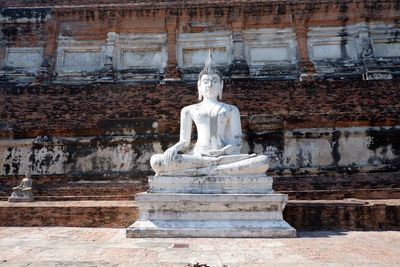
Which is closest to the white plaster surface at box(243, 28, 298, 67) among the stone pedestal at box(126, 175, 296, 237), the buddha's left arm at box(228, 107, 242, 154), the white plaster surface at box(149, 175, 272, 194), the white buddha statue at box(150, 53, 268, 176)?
the white buddha statue at box(150, 53, 268, 176)

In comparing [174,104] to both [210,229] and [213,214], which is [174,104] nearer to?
[213,214]

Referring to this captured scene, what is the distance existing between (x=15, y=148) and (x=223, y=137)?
19.9 feet

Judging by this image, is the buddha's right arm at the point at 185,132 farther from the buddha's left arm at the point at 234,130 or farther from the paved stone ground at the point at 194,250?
the paved stone ground at the point at 194,250

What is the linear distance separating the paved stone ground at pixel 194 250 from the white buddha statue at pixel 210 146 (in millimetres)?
1190

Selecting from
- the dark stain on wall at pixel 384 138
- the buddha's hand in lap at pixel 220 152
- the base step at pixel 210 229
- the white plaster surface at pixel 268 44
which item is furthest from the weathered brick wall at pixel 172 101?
the base step at pixel 210 229

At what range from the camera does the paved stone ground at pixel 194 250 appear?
12.9 ft

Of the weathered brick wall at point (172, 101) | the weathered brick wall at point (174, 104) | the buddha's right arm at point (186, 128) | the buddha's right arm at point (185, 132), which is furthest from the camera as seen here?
the weathered brick wall at point (174, 104)

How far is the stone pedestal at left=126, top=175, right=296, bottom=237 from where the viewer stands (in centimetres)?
570

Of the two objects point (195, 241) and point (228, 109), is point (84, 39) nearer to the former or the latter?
point (228, 109)

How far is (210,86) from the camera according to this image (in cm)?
731

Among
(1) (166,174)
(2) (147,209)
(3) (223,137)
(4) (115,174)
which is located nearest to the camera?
(2) (147,209)

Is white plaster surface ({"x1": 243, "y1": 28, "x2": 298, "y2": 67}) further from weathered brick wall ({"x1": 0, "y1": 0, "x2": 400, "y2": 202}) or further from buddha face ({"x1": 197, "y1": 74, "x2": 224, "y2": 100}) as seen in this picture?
buddha face ({"x1": 197, "y1": 74, "x2": 224, "y2": 100})

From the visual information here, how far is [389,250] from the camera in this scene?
4570 millimetres

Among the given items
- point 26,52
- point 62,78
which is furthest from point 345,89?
point 26,52
